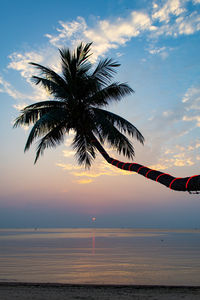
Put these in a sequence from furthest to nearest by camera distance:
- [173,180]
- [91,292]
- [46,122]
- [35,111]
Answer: [35,111], [46,122], [91,292], [173,180]

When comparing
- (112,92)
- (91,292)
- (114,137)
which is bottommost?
(91,292)

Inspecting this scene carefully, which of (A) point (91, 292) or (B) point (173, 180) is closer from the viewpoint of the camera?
(B) point (173, 180)

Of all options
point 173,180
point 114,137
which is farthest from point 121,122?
point 173,180

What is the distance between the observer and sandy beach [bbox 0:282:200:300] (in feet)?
26.7

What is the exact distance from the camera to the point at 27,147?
42.0 feet

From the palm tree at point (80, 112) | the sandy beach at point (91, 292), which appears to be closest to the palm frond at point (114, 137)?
the palm tree at point (80, 112)

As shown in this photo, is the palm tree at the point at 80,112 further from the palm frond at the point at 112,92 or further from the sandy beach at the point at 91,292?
the sandy beach at the point at 91,292

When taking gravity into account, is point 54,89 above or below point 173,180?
above

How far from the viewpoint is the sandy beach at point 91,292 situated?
8.13m

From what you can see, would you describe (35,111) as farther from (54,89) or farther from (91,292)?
(91,292)

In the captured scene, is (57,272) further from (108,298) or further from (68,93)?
(68,93)

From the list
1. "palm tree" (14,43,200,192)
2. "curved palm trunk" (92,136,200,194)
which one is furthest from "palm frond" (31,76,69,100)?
"curved palm trunk" (92,136,200,194)

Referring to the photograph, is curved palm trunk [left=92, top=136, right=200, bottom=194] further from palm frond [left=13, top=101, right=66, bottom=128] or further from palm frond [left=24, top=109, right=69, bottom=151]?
palm frond [left=13, top=101, right=66, bottom=128]

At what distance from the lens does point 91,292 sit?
29.2ft
